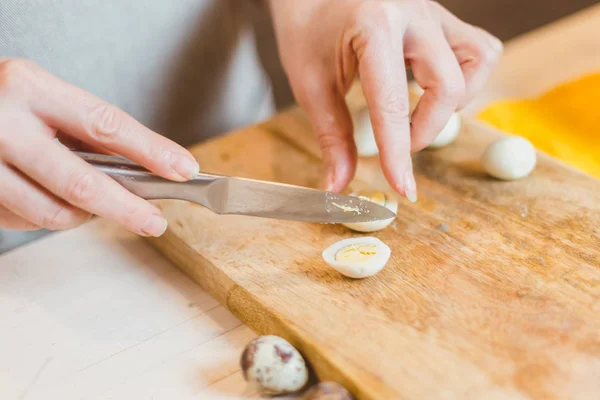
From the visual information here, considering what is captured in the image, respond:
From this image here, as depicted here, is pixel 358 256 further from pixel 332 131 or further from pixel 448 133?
pixel 448 133

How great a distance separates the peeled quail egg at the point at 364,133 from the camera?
1.85 meters

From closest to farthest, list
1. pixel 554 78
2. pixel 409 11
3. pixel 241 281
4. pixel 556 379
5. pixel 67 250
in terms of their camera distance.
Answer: pixel 556 379, pixel 241 281, pixel 409 11, pixel 67 250, pixel 554 78

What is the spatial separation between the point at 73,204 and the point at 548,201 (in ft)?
3.84

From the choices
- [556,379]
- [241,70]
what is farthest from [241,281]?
[241,70]

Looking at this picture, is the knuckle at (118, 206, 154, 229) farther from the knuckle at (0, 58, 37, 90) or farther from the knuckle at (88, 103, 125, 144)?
the knuckle at (0, 58, 37, 90)

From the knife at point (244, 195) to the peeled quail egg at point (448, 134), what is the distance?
49cm

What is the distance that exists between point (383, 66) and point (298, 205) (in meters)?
0.39

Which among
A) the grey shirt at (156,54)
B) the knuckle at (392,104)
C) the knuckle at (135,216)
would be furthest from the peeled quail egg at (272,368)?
the grey shirt at (156,54)

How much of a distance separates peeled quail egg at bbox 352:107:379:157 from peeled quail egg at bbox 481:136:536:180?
34 centimetres

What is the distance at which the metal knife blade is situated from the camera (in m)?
1.39

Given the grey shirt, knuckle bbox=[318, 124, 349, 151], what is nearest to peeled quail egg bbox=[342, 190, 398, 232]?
knuckle bbox=[318, 124, 349, 151]

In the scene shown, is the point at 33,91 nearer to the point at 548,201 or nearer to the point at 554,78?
the point at 548,201

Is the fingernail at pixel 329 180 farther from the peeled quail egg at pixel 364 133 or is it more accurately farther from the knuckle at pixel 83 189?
the knuckle at pixel 83 189

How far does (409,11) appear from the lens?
1.53 meters
